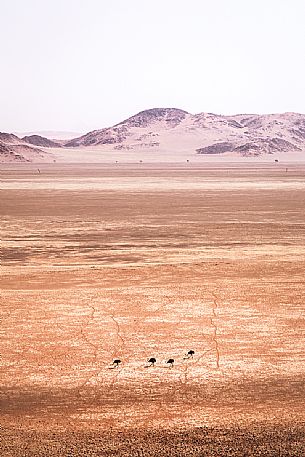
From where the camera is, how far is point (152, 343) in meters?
11.0

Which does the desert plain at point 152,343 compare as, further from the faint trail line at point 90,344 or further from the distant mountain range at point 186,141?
the distant mountain range at point 186,141

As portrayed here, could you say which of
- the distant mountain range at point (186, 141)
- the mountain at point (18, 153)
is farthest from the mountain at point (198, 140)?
the mountain at point (18, 153)

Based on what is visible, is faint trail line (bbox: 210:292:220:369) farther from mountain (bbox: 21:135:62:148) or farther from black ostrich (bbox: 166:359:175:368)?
mountain (bbox: 21:135:62:148)

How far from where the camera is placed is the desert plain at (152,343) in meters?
7.89

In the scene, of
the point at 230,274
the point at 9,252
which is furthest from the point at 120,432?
the point at 9,252

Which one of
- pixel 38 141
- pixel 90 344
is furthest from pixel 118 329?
pixel 38 141

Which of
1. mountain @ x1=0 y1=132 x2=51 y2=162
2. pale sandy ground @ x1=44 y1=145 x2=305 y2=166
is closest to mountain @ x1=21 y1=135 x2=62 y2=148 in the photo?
pale sandy ground @ x1=44 y1=145 x2=305 y2=166

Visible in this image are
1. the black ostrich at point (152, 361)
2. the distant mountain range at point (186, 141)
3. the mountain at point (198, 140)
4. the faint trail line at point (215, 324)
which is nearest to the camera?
the black ostrich at point (152, 361)

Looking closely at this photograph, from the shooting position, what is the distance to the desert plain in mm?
7887

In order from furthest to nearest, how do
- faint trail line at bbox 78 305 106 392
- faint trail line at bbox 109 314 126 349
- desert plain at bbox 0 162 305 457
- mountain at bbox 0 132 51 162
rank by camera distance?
mountain at bbox 0 132 51 162, faint trail line at bbox 109 314 126 349, faint trail line at bbox 78 305 106 392, desert plain at bbox 0 162 305 457

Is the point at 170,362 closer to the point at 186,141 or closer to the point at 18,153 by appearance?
the point at 18,153

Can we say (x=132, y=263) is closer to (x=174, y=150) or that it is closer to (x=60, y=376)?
(x=60, y=376)

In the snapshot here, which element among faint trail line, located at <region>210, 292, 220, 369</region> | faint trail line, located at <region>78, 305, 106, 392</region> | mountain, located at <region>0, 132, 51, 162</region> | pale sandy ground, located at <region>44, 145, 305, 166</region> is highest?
faint trail line, located at <region>78, 305, 106, 392</region>

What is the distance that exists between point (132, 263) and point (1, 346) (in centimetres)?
728
